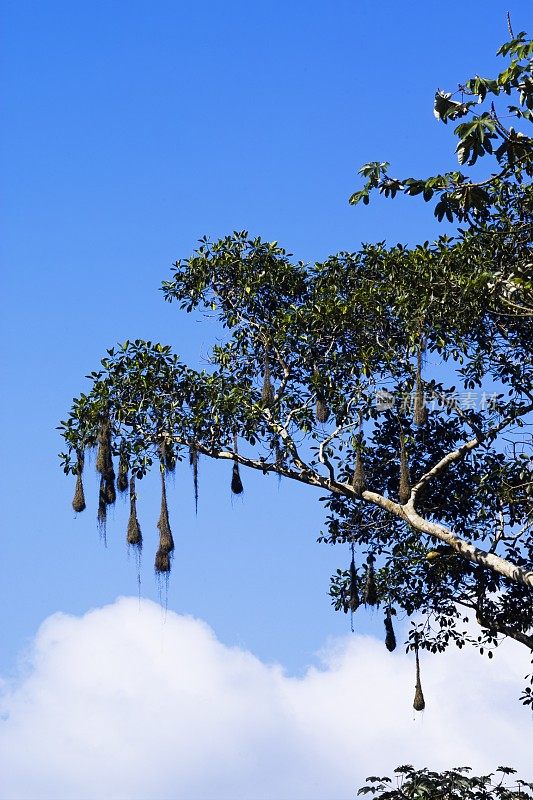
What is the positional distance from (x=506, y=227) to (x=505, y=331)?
5.63 ft

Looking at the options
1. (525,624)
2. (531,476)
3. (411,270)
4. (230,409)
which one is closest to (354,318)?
(411,270)

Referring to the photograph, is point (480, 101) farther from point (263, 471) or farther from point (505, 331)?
point (263, 471)

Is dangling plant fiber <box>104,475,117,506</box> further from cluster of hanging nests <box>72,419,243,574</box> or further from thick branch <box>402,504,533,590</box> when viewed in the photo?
thick branch <box>402,504,533,590</box>

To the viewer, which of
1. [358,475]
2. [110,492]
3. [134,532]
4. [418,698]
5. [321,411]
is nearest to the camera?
[134,532]

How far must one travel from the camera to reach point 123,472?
1936cm

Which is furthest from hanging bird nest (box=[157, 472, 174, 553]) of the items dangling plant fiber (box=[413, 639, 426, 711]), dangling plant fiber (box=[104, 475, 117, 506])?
dangling plant fiber (box=[413, 639, 426, 711])

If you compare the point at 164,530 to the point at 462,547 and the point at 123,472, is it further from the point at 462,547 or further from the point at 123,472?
the point at 462,547

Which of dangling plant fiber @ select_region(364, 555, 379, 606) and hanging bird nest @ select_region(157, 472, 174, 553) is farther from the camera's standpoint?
dangling plant fiber @ select_region(364, 555, 379, 606)

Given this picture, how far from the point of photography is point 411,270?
19.0m

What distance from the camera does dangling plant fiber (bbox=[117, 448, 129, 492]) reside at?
62.3 feet

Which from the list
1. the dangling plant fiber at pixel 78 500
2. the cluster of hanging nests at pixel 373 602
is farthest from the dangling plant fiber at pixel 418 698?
the dangling plant fiber at pixel 78 500

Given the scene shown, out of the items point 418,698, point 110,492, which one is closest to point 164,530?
point 110,492

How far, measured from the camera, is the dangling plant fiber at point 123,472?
19.0 metres

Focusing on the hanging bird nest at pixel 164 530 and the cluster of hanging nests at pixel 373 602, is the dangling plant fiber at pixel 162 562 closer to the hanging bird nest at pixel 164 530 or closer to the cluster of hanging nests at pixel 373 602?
the hanging bird nest at pixel 164 530
